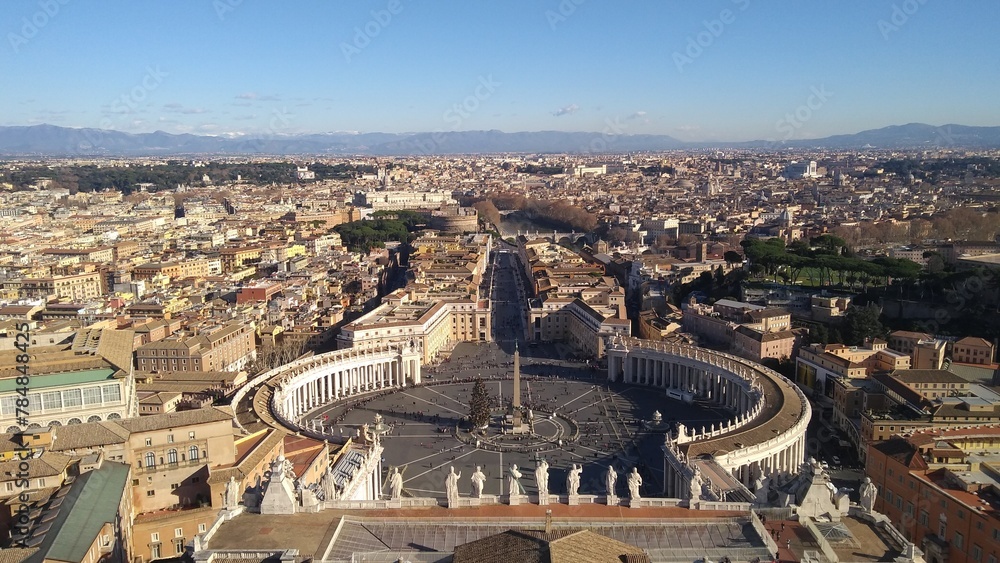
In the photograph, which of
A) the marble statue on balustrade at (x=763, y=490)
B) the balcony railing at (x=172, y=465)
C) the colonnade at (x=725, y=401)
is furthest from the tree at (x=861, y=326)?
the balcony railing at (x=172, y=465)

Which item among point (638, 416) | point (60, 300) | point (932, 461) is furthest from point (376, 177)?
point (932, 461)

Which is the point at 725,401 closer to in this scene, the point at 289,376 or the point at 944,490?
the point at 944,490

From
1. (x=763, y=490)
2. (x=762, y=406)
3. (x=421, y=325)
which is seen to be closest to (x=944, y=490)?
(x=763, y=490)

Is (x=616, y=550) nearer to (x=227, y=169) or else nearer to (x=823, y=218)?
(x=823, y=218)

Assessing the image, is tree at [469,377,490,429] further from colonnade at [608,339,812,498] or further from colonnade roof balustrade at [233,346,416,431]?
colonnade at [608,339,812,498]

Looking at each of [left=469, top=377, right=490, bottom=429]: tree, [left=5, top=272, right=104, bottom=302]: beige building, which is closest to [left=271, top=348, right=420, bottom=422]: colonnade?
[left=469, top=377, right=490, bottom=429]: tree

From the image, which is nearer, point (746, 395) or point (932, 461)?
point (932, 461)
